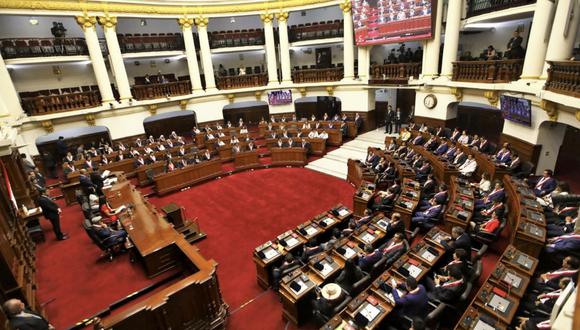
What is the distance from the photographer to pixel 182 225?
8977mm

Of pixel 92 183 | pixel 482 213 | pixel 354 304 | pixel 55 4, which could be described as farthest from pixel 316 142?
pixel 55 4

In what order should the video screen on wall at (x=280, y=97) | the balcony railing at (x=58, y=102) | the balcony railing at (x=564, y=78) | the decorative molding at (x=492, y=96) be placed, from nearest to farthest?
the balcony railing at (x=564, y=78)
the decorative molding at (x=492, y=96)
the balcony railing at (x=58, y=102)
the video screen on wall at (x=280, y=97)

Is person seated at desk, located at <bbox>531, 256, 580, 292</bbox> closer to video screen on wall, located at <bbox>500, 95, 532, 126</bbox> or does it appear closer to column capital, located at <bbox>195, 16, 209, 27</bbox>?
video screen on wall, located at <bbox>500, 95, 532, 126</bbox>

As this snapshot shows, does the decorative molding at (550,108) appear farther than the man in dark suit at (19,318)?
Yes

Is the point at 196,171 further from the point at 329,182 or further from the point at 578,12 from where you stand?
the point at 578,12

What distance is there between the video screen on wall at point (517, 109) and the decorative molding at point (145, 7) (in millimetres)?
11241

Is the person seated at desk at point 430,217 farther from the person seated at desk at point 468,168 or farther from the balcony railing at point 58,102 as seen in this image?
the balcony railing at point 58,102

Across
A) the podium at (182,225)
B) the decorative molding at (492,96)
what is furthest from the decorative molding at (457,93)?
the podium at (182,225)

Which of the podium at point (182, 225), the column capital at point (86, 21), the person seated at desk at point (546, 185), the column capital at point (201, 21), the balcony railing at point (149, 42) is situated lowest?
the podium at point (182, 225)

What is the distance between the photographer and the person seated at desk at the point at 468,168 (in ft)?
33.4

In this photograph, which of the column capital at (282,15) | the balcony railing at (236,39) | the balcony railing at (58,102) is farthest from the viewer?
the balcony railing at (236,39)

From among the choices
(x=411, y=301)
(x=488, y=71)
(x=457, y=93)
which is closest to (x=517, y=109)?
(x=488, y=71)

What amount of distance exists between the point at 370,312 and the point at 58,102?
17.0 metres

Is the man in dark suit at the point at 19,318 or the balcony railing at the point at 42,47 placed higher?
the balcony railing at the point at 42,47
